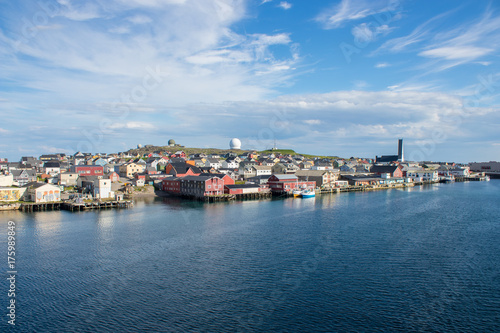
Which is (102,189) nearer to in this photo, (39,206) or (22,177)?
(39,206)

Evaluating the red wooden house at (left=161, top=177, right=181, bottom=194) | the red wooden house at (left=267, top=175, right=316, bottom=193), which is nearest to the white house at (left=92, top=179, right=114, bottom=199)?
the red wooden house at (left=161, top=177, right=181, bottom=194)

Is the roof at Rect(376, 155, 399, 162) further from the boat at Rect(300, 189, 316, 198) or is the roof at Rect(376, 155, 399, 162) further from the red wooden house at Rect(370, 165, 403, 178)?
the boat at Rect(300, 189, 316, 198)

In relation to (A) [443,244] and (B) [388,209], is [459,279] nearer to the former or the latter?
(A) [443,244]

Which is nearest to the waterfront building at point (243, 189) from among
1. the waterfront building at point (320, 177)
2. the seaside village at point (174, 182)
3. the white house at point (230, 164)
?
the seaside village at point (174, 182)

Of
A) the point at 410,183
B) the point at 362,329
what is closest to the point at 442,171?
the point at 410,183

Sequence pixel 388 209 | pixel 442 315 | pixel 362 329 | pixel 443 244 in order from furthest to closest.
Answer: pixel 388 209 → pixel 443 244 → pixel 442 315 → pixel 362 329

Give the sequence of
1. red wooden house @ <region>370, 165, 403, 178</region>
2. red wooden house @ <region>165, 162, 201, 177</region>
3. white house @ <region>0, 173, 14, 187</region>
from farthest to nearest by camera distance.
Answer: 1. red wooden house @ <region>370, 165, 403, 178</region>
2. red wooden house @ <region>165, 162, 201, 177</region>
3. white house @ <region>0, 173, 14, 187</region>

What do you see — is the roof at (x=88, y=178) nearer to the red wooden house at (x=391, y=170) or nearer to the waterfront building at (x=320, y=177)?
the waterfront building at (x=320, y=177)
